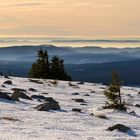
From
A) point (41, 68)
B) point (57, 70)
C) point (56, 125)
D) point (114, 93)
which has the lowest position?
point (57, 70)

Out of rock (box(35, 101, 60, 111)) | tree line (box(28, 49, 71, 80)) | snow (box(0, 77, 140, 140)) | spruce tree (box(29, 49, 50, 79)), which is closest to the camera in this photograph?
snow (box(0, 77, 140, 140))

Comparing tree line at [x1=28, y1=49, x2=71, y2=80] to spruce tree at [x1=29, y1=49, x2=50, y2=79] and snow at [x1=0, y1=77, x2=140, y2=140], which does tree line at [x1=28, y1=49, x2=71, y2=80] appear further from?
snow at [x1=0, y1=77, x2=140, y2=140]

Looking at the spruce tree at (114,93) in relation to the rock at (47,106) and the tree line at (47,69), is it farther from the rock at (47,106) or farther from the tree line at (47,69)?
the tree line at (47,69)

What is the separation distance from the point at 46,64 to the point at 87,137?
71686 mm

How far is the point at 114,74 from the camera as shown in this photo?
29.0 m

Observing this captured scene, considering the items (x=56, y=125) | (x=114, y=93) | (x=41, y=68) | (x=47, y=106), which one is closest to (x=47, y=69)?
(x=41, y=68)

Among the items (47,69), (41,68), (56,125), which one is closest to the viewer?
(56,125)

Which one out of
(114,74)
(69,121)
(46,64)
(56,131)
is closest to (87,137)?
(56,131)

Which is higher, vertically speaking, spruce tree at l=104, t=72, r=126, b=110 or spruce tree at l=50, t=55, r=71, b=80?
spruce tree at l=104, t=72, r=126, b=110

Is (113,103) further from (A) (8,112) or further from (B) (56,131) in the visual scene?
(B) (56,131)

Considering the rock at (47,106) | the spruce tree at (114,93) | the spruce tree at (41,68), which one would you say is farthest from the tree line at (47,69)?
the rock at (47,106)

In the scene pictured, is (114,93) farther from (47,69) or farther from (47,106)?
(47,69)

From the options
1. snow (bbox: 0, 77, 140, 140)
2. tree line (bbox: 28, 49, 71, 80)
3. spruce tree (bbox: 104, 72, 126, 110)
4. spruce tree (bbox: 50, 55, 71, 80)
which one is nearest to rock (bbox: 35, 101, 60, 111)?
snow (bbox: 0, 77, 140, 140)

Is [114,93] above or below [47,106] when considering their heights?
below
